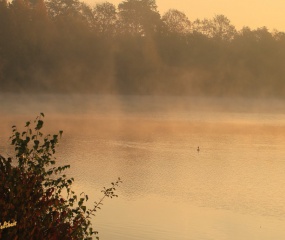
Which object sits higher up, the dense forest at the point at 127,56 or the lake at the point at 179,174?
the dense forest at the point at 127,56

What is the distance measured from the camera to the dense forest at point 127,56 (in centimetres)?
5780

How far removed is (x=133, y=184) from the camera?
48.4ft

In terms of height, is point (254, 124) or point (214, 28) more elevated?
point (214, 28)

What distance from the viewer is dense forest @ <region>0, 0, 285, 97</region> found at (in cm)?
5780

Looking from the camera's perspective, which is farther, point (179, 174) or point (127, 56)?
point (127, 56)

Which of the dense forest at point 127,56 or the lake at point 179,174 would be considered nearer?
the lake at point 179,174

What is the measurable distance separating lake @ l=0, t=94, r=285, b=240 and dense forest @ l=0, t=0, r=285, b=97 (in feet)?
70.3

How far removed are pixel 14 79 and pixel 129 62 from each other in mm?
10251

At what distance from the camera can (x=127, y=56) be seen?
63625mm

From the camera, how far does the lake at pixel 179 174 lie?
1107 centimetres

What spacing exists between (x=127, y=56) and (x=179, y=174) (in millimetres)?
47425

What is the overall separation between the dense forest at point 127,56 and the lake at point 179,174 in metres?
21.4

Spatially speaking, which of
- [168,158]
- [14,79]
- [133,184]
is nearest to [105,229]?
[133,184]

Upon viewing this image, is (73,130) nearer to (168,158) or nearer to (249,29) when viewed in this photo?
(168,158)
